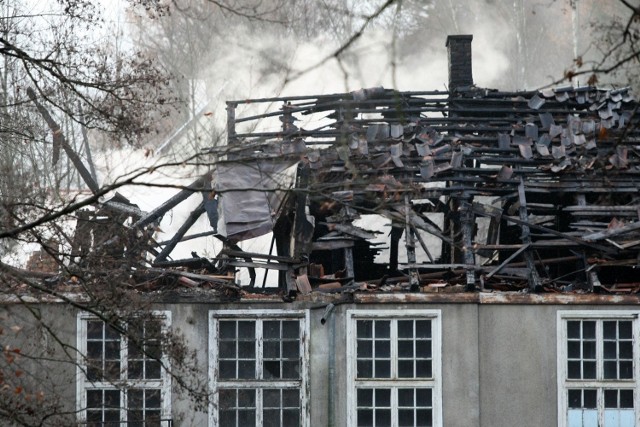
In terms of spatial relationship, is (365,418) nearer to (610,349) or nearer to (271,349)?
(271,349)

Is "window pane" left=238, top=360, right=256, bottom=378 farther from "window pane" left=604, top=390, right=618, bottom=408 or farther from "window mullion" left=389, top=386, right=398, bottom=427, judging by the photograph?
"window pane" left=604, top=390, right=618, bottom=408

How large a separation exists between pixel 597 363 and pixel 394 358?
2708 mm

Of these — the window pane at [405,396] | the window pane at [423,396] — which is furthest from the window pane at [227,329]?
the window pane at [423,396]

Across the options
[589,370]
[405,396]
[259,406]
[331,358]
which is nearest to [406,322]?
[405,396]

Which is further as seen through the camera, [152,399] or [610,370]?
[152,399]

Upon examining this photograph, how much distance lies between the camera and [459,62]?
60.9 feet

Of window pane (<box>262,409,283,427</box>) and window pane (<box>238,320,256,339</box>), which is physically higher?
window pane (<box>238,320,256,339</box>)

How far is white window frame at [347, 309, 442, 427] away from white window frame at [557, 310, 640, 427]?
5.27 feet

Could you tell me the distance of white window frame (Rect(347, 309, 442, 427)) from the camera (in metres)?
15.2

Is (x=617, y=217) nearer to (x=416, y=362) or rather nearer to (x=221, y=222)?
(x=416, y=362)

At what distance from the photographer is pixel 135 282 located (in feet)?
51.3

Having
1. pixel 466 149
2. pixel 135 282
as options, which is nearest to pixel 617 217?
pixel 466 149

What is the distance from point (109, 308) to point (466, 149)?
7.73 m

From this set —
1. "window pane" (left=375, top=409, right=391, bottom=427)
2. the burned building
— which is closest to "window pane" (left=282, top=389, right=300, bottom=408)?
the burned building
